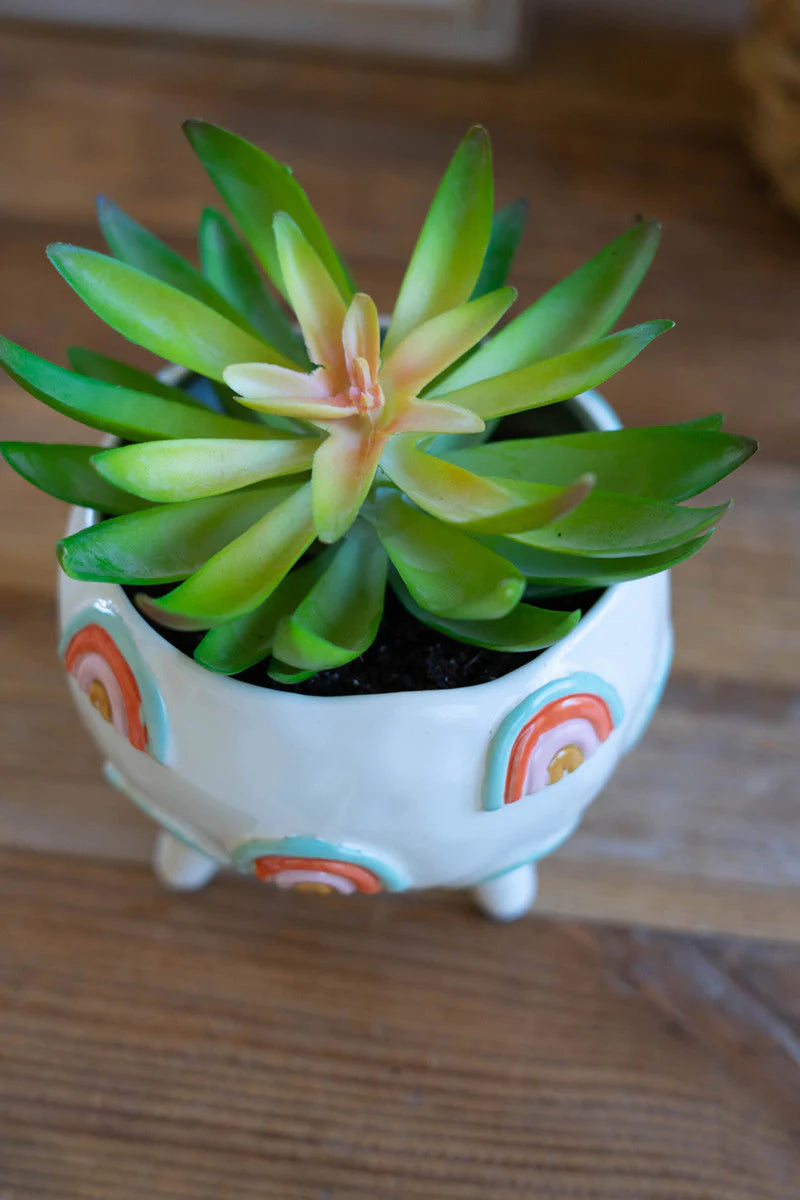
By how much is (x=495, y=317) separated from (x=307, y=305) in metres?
0.08

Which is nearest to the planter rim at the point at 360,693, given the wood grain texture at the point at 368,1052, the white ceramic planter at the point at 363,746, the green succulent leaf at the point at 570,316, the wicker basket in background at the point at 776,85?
the white ceramic planter at the point at 363,746

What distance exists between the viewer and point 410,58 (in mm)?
1101

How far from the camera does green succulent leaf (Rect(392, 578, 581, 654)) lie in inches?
17.3

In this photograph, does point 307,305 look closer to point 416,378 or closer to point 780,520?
point 416,378

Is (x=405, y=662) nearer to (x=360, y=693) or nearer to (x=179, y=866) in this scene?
(x=360, y=693)

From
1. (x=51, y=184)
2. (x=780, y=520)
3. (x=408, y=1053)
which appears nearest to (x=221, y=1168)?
(x=408, y=1053)

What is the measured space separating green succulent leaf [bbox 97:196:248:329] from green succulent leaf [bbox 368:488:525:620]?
0.40ft

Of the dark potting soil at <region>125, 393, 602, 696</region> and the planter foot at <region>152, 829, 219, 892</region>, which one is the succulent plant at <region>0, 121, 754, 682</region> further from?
the planter foot at <region>152, 829, 219, 892</region>

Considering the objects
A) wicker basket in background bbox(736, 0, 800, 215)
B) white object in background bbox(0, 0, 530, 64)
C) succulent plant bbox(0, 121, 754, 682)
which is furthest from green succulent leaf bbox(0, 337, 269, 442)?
white object in background bbox(0, 0, 530, 64)

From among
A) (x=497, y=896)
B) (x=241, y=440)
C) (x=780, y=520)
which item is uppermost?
(x=241, y=440)

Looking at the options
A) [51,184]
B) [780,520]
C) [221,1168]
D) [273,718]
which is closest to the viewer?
[273,718]

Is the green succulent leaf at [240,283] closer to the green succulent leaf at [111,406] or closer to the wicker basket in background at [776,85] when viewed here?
the green succulent leaf at [111,406]

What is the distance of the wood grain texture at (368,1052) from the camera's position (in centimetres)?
60

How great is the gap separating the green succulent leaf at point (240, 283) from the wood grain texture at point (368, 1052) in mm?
310
